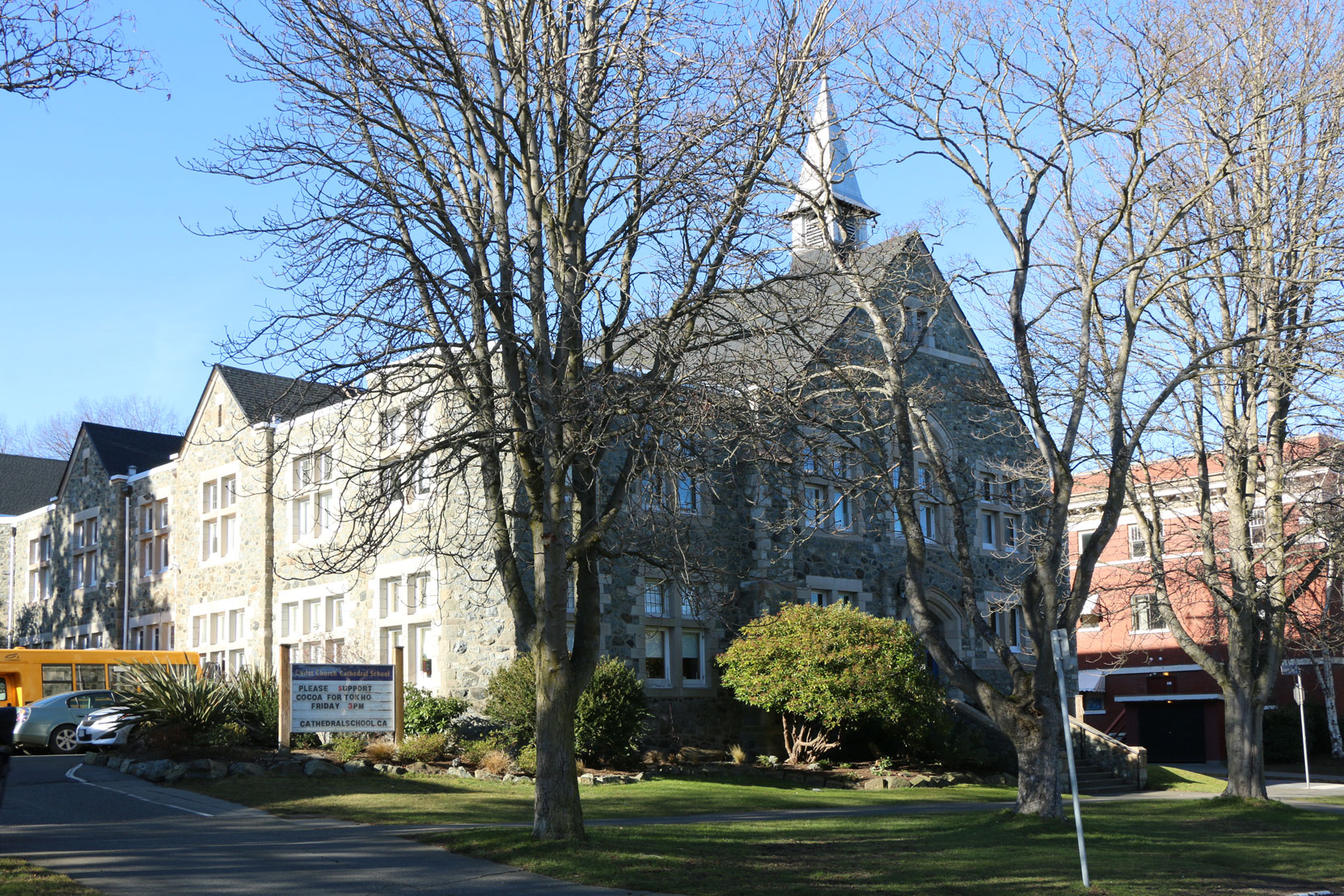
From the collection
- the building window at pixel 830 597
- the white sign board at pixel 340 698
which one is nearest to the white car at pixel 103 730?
the white sign board at pixel 340 698

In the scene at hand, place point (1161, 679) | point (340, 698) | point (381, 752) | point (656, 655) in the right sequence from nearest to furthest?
point (381, 752), point (340, 698), point (656, 655), point (1161, 679)

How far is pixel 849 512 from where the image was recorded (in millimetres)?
29781

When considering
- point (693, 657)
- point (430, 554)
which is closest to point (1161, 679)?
point (693, 657)

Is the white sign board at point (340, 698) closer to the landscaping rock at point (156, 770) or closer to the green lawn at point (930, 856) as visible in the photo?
the landscaping rock at point (156, 770)

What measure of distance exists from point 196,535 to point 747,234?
22.5 metres

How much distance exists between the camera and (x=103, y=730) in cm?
2289

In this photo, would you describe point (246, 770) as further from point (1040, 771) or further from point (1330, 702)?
point (1330, 702)

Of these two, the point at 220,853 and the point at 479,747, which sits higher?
the point at 479,747

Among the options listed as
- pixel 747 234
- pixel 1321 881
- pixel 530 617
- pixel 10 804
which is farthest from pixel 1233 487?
pixel 10 804

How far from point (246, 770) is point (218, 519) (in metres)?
13.1

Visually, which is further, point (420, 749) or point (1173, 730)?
point (1173, 730)

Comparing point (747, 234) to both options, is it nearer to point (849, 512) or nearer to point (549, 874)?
point (549, 874)

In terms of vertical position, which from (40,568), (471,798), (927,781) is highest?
(40,568)

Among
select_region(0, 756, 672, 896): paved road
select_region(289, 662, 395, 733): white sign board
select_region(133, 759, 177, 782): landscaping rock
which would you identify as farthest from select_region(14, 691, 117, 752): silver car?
select_region(0, 756, 672, 896): paved road
